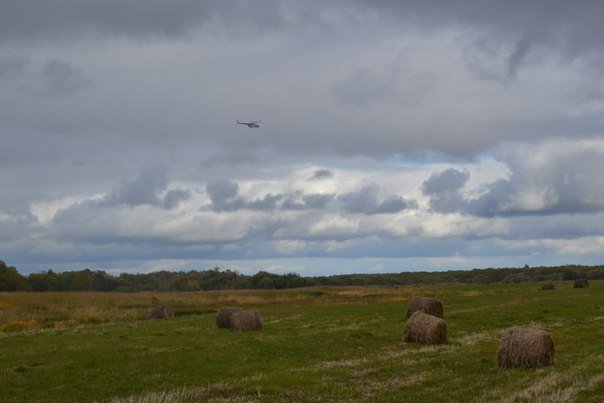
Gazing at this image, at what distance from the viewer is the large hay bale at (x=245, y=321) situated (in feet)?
120

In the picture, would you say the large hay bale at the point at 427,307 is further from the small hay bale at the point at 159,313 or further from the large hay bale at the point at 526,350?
the small hay bale at the point at 159,313

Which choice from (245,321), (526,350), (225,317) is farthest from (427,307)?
(526,350)

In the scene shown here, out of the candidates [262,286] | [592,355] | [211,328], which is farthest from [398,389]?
[262,286]

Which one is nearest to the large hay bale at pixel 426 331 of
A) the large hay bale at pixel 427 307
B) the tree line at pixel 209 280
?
the large hay bale at pixel 427 307

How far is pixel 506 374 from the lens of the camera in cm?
2084

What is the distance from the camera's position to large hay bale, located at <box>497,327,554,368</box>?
71.9ft

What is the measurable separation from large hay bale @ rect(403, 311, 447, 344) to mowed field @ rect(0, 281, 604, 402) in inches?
27.5

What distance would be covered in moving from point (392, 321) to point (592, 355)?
57.2ft

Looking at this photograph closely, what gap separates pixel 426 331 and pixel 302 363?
731 centimetres

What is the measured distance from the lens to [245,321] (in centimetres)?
3666

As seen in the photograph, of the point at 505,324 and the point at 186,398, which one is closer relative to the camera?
the point at 186,398

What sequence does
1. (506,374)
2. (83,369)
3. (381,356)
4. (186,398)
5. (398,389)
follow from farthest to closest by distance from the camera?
(381,356), (83,369), (506,374), (398,389), (186,398)

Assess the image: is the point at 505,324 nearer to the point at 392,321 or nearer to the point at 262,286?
the point at 392,321

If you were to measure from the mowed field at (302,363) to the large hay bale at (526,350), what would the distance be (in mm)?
434
